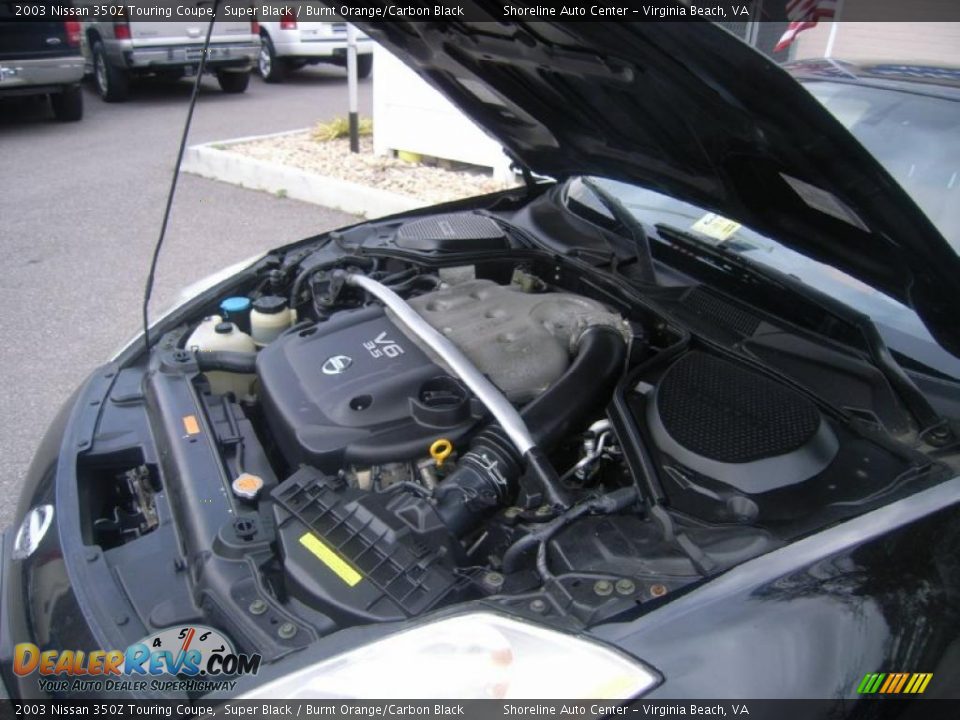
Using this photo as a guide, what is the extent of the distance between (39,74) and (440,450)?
27.4 feet

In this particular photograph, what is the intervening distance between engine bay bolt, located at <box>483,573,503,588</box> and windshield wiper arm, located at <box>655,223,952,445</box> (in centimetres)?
95

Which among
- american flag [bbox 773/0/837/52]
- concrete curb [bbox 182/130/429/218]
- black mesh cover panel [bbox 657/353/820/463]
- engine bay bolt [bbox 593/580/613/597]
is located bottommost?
concrete curb [bbox 182/130/429/218]

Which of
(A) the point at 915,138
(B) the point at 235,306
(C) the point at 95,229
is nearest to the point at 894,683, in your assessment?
(A) the point at 915,138

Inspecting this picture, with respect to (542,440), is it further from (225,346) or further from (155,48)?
(155,48)

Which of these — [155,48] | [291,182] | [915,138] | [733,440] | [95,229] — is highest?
[915,138]

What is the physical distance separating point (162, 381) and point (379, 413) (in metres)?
0.69

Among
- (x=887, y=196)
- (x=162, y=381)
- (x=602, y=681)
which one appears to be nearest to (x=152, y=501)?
(x=162, y=381)

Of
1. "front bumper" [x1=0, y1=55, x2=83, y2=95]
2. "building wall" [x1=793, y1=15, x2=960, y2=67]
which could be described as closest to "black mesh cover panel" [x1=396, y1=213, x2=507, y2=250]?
Answer: "building wall" [x1=793, y1=15, x2=960, y2=67]

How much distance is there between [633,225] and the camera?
2.46 meters

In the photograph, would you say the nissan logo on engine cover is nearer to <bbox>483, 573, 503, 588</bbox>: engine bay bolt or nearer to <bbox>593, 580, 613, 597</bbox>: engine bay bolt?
<bbox>483, 573, 503, 588</bbox>: engine bay bolt

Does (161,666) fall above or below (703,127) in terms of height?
below

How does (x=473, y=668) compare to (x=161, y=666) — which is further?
(x=161, y=666)

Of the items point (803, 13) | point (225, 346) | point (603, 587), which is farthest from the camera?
point (803, 13)

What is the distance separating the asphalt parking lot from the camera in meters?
3.74
